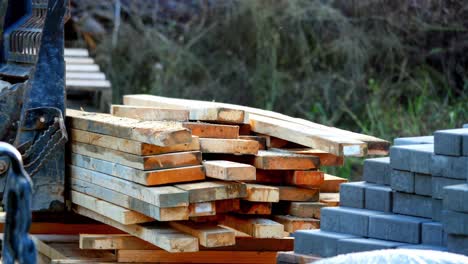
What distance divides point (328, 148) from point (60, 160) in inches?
67.9

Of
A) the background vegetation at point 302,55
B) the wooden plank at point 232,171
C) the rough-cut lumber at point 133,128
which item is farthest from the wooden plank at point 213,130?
the background vegetation at point 302,55

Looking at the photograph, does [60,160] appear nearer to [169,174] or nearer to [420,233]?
[169,174]

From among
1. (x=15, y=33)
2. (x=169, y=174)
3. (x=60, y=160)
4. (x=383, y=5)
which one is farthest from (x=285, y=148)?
(x=383, y=5)

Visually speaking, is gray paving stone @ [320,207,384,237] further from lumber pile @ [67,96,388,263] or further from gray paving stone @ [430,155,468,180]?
gray paving stone @ [430,155,468,180]

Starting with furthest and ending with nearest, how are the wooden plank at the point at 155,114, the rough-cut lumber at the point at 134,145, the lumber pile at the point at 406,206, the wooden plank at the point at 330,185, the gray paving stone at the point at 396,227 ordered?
the wooden plank at the point at 330,185
the wooden plank at the point at 155,114
the rough-cut lumber at the point at 134,145
the gray paving stone at the point at 396,227
the lumber pile at the point at 406,206

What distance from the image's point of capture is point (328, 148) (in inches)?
197

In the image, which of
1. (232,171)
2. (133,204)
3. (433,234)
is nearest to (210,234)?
(232,171)

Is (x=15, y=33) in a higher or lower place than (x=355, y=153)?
higher

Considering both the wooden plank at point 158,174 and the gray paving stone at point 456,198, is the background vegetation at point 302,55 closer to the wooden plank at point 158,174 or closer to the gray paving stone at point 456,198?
the wooden plank at point 158,174

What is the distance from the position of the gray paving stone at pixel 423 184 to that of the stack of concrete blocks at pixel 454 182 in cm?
10

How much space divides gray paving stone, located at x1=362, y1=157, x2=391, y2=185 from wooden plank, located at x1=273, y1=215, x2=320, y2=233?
40 centimetres

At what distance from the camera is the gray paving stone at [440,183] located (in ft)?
14.9

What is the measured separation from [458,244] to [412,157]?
59 centimetres

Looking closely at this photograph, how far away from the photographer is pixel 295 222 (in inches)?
208
